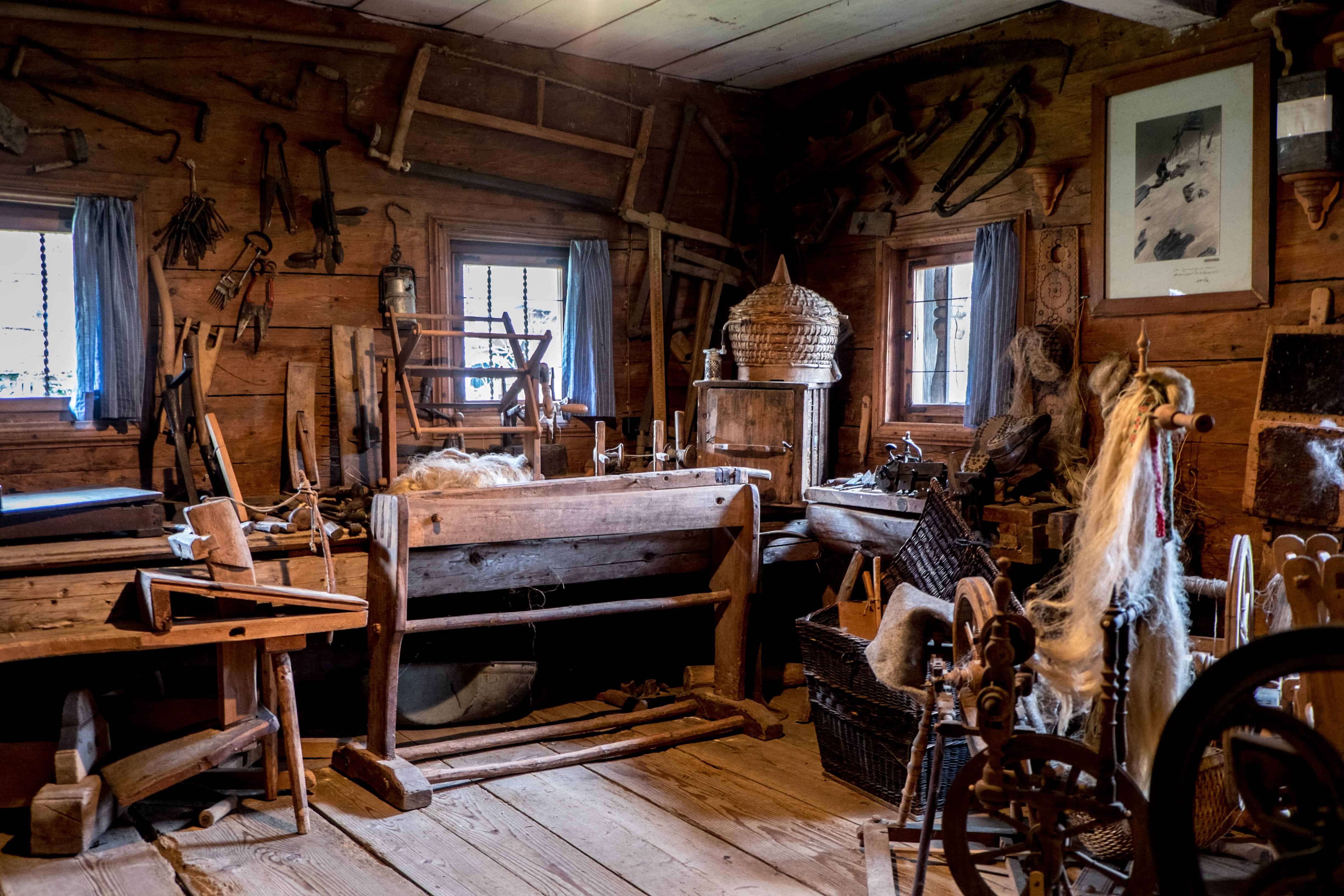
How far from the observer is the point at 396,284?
5.16m

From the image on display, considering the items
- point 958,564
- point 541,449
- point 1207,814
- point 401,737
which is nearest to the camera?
point 1207,814

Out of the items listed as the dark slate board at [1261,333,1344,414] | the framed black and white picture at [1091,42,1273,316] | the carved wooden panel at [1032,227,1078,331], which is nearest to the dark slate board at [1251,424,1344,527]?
the dark slate board at [1261,333,1344,414]

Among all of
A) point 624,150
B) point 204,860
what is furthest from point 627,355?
point 204,860

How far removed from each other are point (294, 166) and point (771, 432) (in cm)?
A: 256

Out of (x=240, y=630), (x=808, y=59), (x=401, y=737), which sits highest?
(x=808, y=59)

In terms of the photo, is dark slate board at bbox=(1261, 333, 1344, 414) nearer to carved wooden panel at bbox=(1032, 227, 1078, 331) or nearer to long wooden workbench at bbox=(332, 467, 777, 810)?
carved wooden panel at bbox=(1032, 227, 1078, 331)

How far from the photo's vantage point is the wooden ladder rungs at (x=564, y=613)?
11.7 ft

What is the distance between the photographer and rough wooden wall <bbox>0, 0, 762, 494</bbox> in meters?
4.51

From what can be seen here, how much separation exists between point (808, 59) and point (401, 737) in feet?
13.2

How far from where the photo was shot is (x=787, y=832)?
322 centimetres

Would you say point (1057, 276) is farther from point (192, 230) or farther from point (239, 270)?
point (192, 230)

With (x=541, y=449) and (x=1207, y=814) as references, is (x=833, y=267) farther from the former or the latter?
(x=1207, y=814)

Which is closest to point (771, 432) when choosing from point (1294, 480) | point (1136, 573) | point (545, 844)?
point (1294, 480)

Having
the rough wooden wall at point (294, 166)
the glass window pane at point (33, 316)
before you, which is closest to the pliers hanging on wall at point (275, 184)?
the rough wooden wall at point (294, 166)
